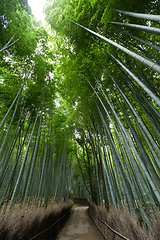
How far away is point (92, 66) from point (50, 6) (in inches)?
69.6

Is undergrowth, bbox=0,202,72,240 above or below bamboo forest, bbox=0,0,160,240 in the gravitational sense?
below

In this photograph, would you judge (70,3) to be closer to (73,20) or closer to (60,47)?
(73,20)

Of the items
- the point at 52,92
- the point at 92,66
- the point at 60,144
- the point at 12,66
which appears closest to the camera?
the point at 92,66

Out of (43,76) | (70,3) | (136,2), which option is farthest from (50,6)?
(136,2)

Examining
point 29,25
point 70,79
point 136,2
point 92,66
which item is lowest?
point 136,2

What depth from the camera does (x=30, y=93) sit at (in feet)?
12.5

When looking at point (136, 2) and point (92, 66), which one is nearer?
point (136, 2)

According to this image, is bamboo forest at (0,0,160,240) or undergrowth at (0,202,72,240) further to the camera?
bamboo forest at (0,0,160,240)

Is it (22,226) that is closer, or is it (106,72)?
(22,226)

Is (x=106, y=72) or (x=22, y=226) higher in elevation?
(x=106, y=72)

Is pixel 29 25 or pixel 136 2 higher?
pixel 29 25

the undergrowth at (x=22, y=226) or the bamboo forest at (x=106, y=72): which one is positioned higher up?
the bamboo forest at (x=106, y=72)

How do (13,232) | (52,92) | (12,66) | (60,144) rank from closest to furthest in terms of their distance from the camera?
1. (13,232)
2. (12,66)
3. (52,92)
4. (60,144)

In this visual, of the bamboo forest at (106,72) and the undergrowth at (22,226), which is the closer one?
the undergrowth at (22,226)
